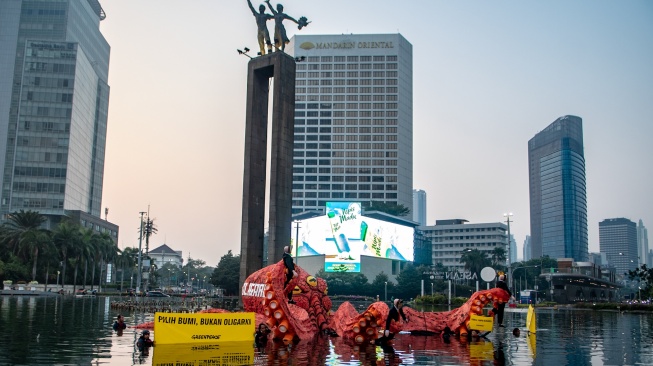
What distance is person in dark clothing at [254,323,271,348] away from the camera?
19.9 metres

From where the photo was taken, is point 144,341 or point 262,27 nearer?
point 144,341

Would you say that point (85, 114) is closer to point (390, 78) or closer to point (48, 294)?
point (48, 294)

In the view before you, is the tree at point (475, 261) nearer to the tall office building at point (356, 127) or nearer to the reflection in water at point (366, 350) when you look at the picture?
the tall office building at point (356, 127)

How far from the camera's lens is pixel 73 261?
10200 cm

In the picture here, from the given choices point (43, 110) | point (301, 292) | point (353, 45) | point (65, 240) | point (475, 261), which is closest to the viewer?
point (301, 292)

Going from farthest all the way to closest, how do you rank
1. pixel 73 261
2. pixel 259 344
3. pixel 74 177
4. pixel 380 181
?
pixel 380 181 → pixel 74 177 → pixel 73 261 → pixel 259 344

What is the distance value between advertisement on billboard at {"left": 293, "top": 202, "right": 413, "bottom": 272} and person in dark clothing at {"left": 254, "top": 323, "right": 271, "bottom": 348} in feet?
348

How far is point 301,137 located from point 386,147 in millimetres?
27033

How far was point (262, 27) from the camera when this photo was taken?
46000 millimetres

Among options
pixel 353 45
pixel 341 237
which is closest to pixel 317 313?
pixel 341 237

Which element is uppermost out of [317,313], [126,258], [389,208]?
[389,208]

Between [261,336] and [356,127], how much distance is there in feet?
584

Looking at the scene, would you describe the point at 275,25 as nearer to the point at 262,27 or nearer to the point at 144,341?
the point at 262,27

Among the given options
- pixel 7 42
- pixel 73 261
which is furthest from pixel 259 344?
pixel 7 42
